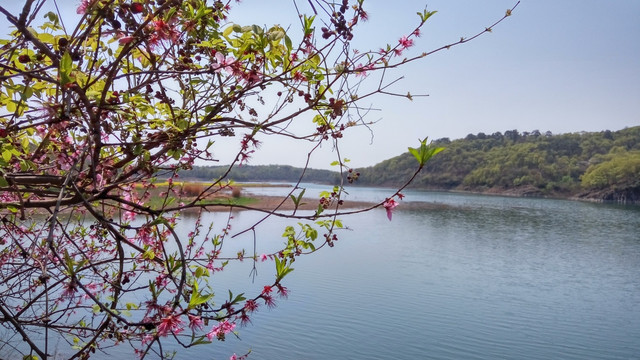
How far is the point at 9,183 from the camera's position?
55.3 inches

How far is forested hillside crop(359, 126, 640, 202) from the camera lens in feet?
185

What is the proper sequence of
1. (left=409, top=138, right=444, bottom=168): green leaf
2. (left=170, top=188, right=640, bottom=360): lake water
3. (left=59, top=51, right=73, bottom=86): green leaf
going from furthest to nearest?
(left=170, top=188, right=640, bottom=360): lake water < (left=409, top=138, right=444, bottom=168): green leaf < (left=59, top=51, right=73, bottom=86): green leaf

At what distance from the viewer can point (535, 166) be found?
7088cm

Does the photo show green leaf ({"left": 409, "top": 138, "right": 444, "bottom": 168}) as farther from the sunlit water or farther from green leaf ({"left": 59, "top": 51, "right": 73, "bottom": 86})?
the sunlit water

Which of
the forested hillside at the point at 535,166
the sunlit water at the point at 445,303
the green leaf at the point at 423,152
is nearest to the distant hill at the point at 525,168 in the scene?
the forested hillside at the point at 535,166

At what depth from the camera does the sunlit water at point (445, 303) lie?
21.4ft

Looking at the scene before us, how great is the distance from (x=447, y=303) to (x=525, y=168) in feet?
219

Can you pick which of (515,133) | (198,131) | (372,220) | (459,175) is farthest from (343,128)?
(515,133)

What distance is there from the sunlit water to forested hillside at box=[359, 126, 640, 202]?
43.9 m

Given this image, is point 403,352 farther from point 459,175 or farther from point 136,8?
point 459,175

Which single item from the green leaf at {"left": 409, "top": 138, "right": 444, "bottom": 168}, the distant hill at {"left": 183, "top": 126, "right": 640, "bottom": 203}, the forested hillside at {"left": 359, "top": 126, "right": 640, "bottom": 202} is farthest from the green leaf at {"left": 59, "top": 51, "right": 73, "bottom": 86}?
the forested hillside at {"left": 359, "top": 126, "right": 640, "bottom": 202}

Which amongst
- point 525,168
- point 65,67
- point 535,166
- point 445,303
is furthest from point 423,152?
point 535,166

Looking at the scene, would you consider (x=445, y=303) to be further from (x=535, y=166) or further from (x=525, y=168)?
(x=535, y=166)

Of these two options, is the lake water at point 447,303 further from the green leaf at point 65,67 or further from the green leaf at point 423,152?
the green leaf at point 65,67
